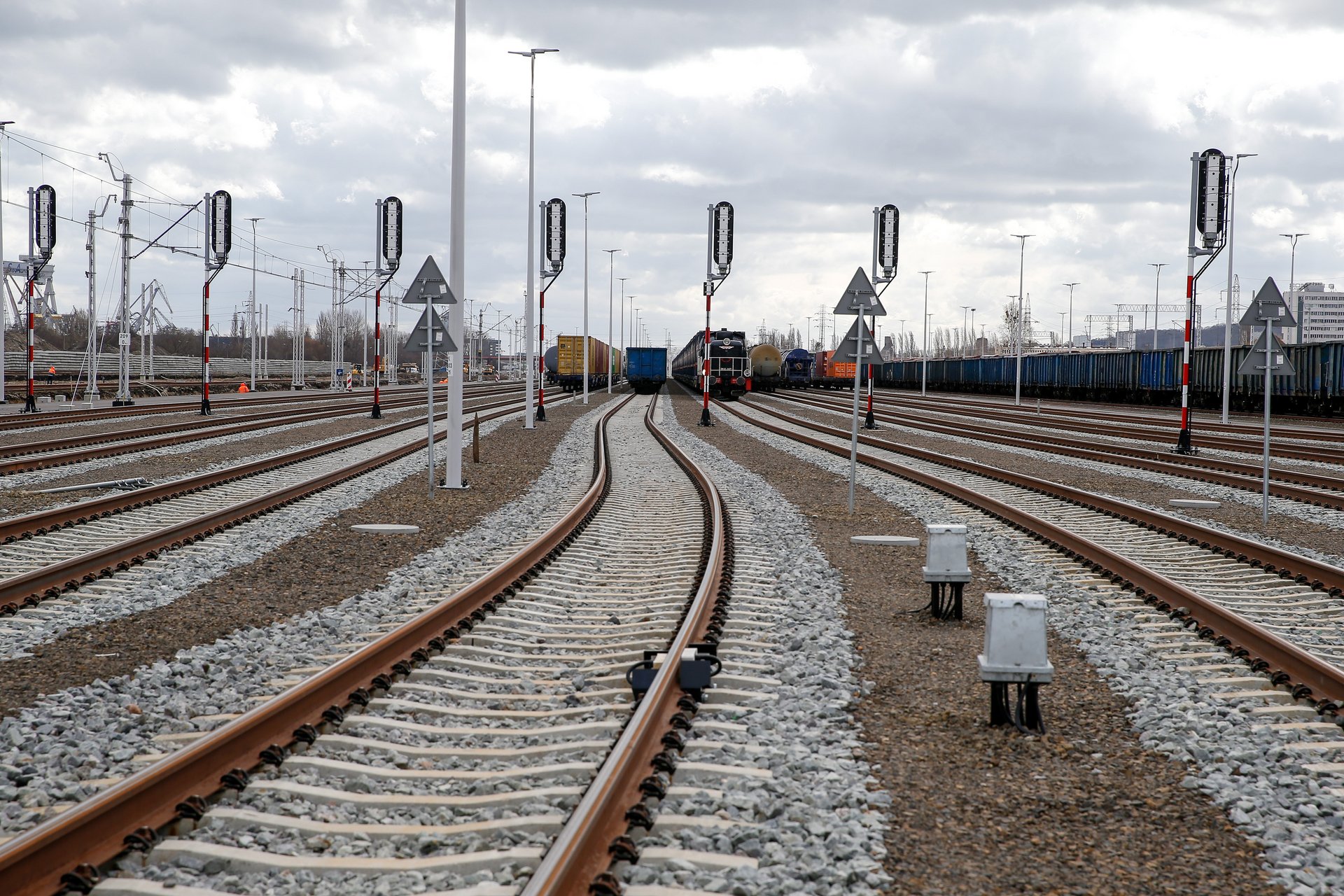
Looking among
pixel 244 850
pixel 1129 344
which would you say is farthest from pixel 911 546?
pixel 1129 344

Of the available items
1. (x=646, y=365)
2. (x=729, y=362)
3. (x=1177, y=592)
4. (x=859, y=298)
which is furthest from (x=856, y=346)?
(x=646, y=365)

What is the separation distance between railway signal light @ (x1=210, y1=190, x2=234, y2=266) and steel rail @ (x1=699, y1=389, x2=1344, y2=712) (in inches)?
974

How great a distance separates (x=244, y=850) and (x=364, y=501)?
11.2 metres

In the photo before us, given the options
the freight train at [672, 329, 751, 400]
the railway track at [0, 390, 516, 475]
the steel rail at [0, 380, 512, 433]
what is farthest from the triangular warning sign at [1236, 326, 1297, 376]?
the freight train at [672, 329, 751, 400]

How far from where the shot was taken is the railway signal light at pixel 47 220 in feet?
122

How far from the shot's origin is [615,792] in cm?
440

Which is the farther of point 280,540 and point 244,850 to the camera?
point 280,540

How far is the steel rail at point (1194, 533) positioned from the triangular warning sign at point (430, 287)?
8.82m

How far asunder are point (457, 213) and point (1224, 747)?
13153 millimetres

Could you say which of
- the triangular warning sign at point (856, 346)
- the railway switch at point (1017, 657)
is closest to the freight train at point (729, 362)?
the triangular warning sign at point (856, 346)

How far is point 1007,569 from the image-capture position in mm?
10477

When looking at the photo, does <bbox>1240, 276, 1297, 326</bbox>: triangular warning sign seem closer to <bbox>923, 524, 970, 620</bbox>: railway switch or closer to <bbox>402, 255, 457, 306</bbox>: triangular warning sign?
<bbox>923, 524, 970, 620</bbox>: railway switch

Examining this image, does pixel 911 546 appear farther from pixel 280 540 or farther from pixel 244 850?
pixel 244 850

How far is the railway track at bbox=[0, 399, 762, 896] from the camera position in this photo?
3957 millimetres
